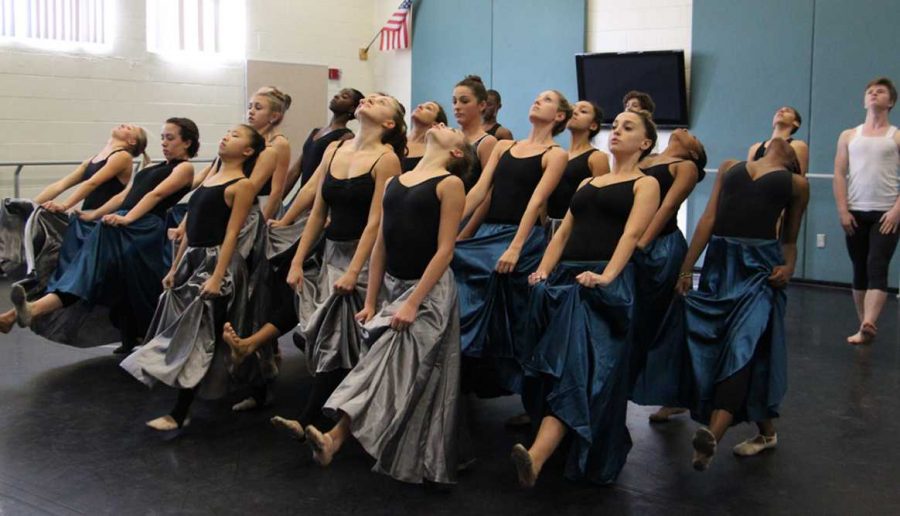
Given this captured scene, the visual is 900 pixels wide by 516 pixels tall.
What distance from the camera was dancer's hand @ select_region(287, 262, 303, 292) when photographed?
434 centimetres

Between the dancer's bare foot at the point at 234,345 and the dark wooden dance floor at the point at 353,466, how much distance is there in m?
0.36

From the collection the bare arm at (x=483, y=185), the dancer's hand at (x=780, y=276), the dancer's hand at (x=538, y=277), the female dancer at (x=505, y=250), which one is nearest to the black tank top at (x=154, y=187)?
the bare arm at (x=483, y=185)

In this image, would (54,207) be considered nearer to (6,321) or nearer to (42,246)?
(42,246)

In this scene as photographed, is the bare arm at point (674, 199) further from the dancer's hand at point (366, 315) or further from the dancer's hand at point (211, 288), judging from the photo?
the dancer's hand at point (211, 288)

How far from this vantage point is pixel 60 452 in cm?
413

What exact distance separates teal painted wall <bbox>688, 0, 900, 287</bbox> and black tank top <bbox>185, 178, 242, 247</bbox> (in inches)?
239

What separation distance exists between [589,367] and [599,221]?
23.3 inches

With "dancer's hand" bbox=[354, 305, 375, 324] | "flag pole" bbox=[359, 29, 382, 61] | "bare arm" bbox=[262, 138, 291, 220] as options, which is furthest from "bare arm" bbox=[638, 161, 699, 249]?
"flag pole" bbox=[359, 29, 382, 61]

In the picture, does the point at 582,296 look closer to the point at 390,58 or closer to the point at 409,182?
the point at 409,182

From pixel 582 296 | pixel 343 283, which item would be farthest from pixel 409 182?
pixel 582 296

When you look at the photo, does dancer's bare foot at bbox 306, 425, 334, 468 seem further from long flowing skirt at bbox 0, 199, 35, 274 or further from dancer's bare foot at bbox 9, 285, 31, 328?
long flowing skirt at bbox 0, 199, 35, 274

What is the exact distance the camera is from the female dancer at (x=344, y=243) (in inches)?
158

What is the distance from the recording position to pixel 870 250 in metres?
6.37

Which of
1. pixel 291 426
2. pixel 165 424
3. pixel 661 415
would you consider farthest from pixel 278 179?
pixel 661 415
